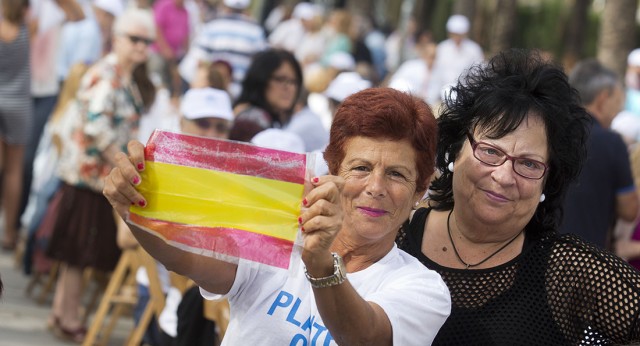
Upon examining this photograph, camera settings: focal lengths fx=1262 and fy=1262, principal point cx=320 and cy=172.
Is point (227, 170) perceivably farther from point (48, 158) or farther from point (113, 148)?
point (48, 158)

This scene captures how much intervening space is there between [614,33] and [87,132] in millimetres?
9198

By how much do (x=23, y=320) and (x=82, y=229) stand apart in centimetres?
102

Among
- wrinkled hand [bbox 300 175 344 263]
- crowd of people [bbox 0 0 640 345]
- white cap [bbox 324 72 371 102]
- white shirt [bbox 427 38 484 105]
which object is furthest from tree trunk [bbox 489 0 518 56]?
wrinkled hand [bbox 300 175 344 263]

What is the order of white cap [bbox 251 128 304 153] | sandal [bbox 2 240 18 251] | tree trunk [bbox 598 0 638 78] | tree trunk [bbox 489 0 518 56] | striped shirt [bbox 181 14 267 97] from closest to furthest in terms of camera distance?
white cap [bbox 251 128 304 153], sandal [bbox 2 240 18 251], striped shirt [bbox 181 14 267 97], tree trunk [bbox 598 0 638 78], tree trunk [bbox 489 0 518 56]

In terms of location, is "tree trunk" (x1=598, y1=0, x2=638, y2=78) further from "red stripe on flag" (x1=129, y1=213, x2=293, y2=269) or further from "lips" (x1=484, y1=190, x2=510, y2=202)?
"red stripe on flag" (x1=129, y1=213, x2=293, y2=269)

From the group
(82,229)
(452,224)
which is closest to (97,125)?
(82,229)

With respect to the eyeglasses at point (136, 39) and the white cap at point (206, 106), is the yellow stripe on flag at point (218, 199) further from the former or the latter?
the eyeglasses at point (136, 39)

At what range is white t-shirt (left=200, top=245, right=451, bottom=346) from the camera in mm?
3408

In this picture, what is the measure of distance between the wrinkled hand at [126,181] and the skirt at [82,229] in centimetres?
578

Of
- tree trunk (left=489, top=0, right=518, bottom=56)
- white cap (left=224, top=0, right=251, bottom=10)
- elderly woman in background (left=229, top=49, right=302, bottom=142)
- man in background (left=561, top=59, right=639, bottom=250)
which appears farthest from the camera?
tree trunk (left=489, top=0, right=518, bottom=56)

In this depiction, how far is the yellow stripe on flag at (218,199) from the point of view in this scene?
324 cm

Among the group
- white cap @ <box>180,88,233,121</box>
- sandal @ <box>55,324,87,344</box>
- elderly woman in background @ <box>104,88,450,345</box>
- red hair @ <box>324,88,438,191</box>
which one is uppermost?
red hair @ <box>324,88,438,191</box>

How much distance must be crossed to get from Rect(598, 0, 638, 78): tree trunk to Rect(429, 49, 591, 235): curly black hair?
11753 mm

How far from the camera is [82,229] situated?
29.3 feet
